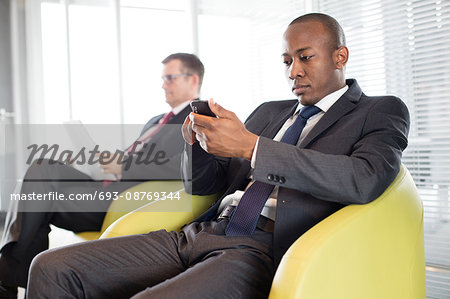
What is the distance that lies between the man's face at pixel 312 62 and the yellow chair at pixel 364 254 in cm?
40

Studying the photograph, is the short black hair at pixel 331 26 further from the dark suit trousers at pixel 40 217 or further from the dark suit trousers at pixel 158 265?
the dark suit trousers at pixel 40 217

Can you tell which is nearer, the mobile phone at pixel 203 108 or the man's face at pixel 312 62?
the mobile phone at pixel 203 108

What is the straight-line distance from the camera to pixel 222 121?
4.16 feet

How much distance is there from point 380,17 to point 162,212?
1441 mm

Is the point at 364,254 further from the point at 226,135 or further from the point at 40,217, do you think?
the point at 40,217

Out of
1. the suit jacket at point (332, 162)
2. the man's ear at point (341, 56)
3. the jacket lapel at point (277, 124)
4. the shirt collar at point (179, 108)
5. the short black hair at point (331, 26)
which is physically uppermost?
the short black hair at point (331, 26)

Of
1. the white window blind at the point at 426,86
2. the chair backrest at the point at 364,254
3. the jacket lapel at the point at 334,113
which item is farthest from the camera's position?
the white window blind at the point at 426,86

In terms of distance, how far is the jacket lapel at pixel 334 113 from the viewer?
1479 mm

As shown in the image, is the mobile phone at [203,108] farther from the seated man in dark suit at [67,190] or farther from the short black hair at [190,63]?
the short black hair at [190,63]

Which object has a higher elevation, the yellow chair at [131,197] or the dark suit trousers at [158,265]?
the yellow chair at [131,197]

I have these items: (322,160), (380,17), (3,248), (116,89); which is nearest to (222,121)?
(322,160)

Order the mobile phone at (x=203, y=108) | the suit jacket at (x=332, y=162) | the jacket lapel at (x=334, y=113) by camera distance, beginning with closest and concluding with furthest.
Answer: the suit jacket at (x=332, y=162) < the mobile phone at (x=203, y=108) < the jacket lapel at (x=334, y=113)

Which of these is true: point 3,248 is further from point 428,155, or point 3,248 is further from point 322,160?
point 428,155

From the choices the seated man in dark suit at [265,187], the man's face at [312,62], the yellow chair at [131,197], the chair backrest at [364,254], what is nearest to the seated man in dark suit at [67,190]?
the yellow chair at [131,197]
